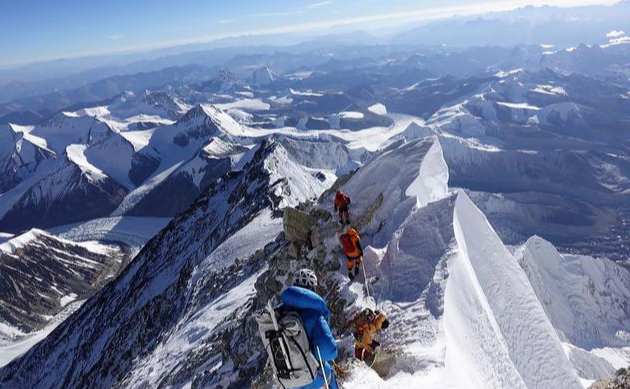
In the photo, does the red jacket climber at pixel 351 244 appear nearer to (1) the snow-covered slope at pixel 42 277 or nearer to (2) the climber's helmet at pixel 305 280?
(2) the climber's helmet at pixel 305 280

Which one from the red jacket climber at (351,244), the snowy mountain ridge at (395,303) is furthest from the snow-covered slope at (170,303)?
the red jacket climber at (351,244)

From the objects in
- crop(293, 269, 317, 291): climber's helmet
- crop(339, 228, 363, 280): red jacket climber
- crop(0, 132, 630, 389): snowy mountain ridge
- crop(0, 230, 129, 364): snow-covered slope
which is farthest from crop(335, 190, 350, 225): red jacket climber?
crop(0, 230, 129, 364): snow-covered slope

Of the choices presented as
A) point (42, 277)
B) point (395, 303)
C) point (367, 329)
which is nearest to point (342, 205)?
point (395, 303)

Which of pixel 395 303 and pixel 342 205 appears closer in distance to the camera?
pixel 395 303

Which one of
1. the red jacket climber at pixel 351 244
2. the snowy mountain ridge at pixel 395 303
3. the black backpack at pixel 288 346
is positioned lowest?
the snowy mountain ridge at pixel 395 303

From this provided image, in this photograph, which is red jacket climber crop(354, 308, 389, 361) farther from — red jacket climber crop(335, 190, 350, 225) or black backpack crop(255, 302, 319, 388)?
red jacket climber crop(335, 190, 350, 225)

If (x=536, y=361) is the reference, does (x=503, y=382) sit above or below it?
above

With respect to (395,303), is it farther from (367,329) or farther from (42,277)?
(42,277)

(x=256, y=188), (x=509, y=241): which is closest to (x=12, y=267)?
(x=256, y=188)

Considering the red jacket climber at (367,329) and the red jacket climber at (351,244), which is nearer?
the red jacket climber at (367,329)

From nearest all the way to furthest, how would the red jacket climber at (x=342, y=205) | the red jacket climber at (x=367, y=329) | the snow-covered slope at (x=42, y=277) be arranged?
the red jacket climber at (x=367, y=329) → the red jacket climber at (x=342, y=205) → the snow-covered slope at (x=42, y=277)

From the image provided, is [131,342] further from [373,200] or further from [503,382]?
[503,382]
